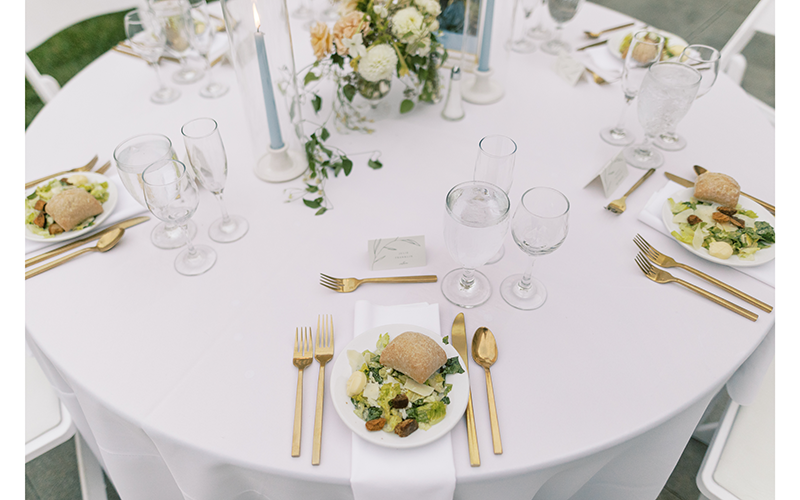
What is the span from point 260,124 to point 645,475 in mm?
1221

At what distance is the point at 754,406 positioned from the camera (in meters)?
1.19

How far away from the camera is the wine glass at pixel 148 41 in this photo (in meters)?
1.56

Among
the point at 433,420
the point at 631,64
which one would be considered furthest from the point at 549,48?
the point at 433,420

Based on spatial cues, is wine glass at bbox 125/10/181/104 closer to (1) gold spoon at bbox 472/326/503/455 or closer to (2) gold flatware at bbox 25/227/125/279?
(2) gold flatware at bbox 25/227/125/279

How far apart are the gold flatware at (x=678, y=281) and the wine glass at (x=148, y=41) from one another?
1465mm

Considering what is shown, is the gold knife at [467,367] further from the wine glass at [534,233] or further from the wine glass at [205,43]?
the wine glass at [205,43]

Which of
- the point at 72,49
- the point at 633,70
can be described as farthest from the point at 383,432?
the point at 72,49

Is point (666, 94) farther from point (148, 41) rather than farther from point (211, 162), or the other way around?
point (148, 41)

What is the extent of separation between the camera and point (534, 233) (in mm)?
908

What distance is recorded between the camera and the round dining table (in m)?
0.82

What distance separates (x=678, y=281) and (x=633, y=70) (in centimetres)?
64

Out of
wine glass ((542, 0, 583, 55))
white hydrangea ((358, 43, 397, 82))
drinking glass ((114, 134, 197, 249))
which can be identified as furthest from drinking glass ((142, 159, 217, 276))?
wine glass ((542, 0, 583, 55))

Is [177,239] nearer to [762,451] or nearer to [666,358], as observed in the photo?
[666,358]

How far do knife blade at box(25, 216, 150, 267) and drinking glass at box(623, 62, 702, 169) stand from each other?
1262 mm
